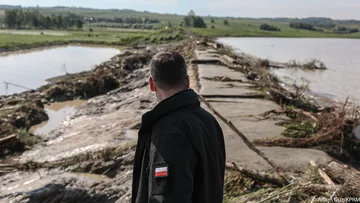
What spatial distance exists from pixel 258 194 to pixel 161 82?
10.2ft

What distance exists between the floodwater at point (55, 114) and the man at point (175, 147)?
9721 mm

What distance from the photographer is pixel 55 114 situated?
559 inches

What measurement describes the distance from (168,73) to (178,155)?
19.3 inches

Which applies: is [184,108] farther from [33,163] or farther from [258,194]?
[33,163]

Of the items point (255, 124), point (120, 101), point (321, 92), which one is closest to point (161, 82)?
point (255, 124)

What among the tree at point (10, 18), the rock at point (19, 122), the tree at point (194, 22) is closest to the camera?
the rock at point (19, 122)

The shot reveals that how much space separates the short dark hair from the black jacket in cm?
8

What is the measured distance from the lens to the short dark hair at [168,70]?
7.82 ft

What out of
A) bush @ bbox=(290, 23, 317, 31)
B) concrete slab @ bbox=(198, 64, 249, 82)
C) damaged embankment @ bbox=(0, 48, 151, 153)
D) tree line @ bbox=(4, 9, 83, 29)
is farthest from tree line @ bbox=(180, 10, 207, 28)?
concrete slab @ bbox=(198, 64, 249, 82)

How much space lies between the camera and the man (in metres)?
2.20

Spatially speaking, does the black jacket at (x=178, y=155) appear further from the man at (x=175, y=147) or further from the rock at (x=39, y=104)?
the rock at (x=39, y=104)

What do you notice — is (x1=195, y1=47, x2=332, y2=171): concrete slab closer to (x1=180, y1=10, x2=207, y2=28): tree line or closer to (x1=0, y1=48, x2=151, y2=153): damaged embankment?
(x1=0, y1=48, x2=151, y2=153): damaged embankment

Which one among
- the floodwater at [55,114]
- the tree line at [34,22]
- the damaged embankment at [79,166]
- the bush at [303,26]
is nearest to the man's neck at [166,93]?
the damaged embankment at [79,166]

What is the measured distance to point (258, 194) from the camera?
5043 millimetres
